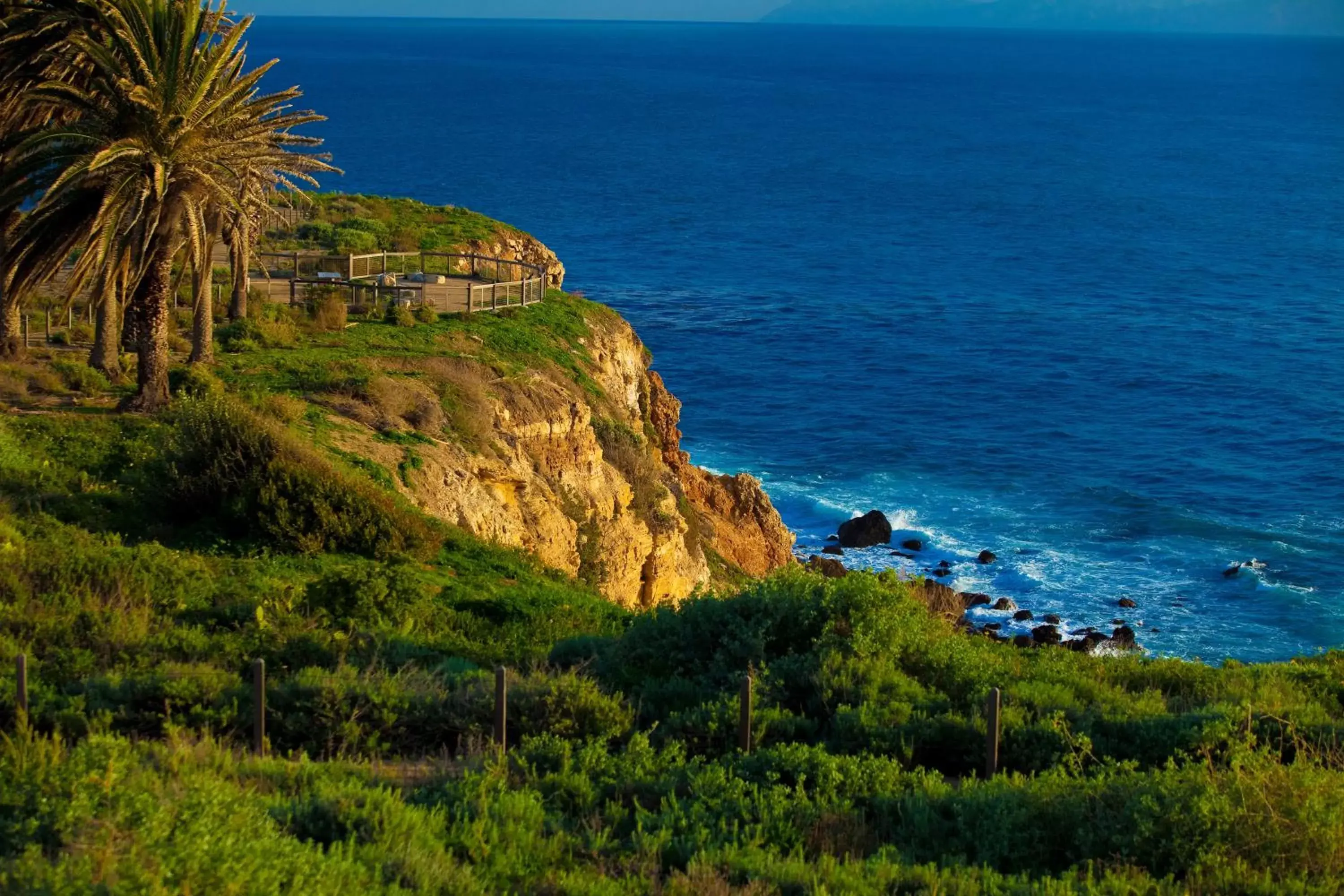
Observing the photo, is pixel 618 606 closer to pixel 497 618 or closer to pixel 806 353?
pixel 497 618

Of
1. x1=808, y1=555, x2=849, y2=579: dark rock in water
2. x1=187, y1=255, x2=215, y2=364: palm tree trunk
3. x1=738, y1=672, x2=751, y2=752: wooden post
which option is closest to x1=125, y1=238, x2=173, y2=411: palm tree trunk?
x1=187, y1=255, x2=215, y2=364: palm tree trunk

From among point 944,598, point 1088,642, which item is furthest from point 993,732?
point 1088,642

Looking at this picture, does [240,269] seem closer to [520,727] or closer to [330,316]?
[330,316]

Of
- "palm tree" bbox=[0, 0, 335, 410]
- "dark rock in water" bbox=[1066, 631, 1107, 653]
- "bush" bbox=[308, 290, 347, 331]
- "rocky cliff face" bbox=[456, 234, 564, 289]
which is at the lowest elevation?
"dark rock in water" bbox=[1066, 631, 1107, 653]

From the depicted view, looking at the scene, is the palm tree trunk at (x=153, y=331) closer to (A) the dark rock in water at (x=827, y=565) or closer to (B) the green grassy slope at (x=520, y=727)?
(B) the green grassy slope at (x=520, y=727)

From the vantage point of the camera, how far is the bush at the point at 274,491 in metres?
21.5

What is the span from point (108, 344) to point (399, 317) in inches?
339

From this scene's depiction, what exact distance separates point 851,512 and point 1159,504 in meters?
11.0

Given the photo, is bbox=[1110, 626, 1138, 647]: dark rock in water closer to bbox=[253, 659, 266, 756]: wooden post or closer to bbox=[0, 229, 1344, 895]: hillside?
bbox=[0, 229, 1344, 895]: hillside

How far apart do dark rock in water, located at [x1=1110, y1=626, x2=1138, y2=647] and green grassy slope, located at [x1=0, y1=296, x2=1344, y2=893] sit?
18595mm

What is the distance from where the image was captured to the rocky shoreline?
126 feet

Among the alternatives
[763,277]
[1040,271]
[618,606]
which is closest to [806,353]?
[763,277]

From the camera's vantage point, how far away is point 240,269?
32.1m

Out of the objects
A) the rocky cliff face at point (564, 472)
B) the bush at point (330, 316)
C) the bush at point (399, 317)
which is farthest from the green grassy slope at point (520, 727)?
the bush at point (399, 317)
